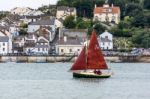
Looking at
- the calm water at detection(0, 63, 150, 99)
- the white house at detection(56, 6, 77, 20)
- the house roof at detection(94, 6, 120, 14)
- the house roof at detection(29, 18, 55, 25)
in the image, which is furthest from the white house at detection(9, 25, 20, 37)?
the calm water at detection(0, 63, 150, 99)

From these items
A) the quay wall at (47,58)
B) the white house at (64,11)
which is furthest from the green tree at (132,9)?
the quay wall at (47,58)

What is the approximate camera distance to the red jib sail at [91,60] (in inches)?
3334

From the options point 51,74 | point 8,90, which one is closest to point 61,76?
point 51,74

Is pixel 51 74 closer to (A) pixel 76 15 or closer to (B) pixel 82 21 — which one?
(B) pixel 82 21

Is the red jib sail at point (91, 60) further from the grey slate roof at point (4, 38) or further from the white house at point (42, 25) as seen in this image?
the white house at point (42, 25)

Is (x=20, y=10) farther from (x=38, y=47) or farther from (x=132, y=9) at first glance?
(x=38, y=47)

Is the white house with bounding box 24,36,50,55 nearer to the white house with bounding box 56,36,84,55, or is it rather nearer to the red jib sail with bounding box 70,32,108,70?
the white house with bounding box 56,36,84,55

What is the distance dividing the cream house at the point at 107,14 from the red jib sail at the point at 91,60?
7516cm

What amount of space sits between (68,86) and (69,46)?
59.8m

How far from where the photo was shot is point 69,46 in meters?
133

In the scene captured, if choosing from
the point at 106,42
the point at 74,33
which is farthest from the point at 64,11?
the point at 106,42

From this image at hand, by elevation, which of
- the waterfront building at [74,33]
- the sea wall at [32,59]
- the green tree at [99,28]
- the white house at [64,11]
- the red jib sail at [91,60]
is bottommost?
the sea wall at [32,59]

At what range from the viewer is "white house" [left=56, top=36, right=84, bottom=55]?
132 meters

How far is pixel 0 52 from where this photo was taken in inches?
5285
